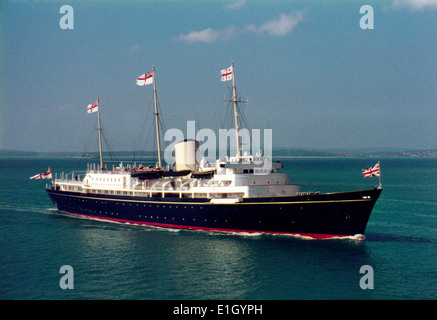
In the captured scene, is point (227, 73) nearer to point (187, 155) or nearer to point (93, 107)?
point (187, 155)

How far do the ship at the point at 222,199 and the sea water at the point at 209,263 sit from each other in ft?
3.91

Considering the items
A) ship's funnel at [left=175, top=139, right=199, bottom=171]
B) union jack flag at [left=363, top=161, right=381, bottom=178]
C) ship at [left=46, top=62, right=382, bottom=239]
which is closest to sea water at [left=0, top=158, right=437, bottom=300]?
ship at [left=46, top=62, right=382, bottom=239]

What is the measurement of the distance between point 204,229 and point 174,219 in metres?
3.24

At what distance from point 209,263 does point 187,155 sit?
17559mm

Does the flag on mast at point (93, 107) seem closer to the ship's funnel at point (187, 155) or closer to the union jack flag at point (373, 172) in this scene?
the ship's funnel at point (187, 155)

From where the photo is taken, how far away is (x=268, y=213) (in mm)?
31391

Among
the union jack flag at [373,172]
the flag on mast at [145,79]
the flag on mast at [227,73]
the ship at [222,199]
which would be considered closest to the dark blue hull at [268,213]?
the ship at [222,199]

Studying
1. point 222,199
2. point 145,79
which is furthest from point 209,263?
point 145,79

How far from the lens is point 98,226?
3856cm

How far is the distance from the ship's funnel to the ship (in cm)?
10

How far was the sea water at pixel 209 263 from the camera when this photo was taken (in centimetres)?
2092
